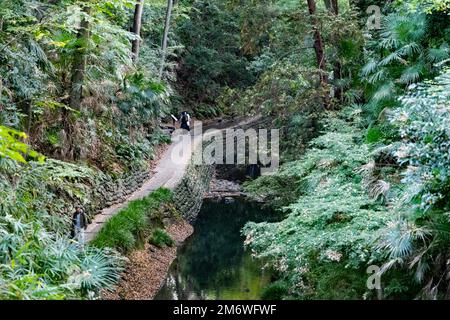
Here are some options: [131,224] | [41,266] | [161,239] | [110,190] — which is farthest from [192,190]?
[41,266]

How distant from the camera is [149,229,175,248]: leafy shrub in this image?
1462 cm

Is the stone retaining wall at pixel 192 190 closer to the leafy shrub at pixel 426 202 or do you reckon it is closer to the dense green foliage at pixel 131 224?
the dense green foliage at pixel 131 224

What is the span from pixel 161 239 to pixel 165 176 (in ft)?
15.2

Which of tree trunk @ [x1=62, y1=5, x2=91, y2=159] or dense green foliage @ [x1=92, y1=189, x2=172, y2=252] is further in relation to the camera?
tree trunk @ [x1=62, y1=5, x2=91, y2=159]

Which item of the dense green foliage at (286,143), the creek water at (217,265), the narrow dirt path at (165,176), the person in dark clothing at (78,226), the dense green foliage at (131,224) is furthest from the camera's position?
the narrow dirt path at (165,176)

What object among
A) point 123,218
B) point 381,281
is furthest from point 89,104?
point 381,281

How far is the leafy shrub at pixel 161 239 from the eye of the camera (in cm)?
1462

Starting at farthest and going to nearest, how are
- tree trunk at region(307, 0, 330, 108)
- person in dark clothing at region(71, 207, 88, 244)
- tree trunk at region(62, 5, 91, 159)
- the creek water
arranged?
tree trunk at region(307, 0, 330, 108), tree trunk at region(62, 5, 91, 159), the creek water, person in dark clothing at region(71, 207, 88, 244)

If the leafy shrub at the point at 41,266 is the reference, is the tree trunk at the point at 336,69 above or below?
above

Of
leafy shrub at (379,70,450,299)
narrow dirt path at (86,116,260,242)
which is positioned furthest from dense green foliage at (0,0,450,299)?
narrow dirt path at (86,116,260,242)

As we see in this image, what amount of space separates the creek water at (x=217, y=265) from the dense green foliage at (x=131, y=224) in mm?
1311

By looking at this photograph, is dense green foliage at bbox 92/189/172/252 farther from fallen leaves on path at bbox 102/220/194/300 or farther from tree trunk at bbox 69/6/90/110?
tree trunk at bbox 69/6/90/110

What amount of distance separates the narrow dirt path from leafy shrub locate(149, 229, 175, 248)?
125 cm

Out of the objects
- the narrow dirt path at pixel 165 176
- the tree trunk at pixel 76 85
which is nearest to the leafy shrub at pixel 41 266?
the narrow dirt path at pixel 165 176
